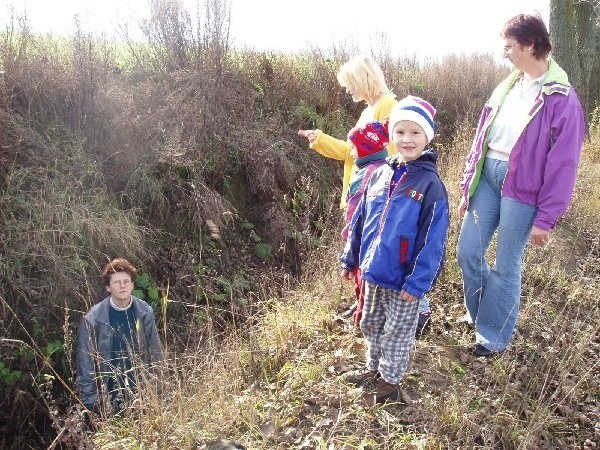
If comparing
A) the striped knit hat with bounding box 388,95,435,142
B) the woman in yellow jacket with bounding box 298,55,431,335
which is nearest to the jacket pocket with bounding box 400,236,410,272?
the striped knit hat with bounding box 388,95,435,142

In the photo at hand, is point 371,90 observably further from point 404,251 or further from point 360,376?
point 360,376

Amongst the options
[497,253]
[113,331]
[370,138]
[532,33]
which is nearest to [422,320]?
[497,253]

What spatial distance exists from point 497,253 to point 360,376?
1.26 metres

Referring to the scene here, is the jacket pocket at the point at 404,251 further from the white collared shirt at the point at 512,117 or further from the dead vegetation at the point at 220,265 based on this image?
the white collared shirt at the point at 512,117

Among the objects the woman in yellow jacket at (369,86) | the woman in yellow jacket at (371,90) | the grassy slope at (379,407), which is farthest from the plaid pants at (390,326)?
the woman in yellow jacket at (369,86)

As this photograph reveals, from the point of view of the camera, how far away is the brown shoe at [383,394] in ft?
10.5

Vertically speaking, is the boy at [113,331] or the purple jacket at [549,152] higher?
the purple jacket at [549,152]

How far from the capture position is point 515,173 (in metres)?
3.35

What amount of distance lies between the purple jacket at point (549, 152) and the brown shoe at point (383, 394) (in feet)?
4.39

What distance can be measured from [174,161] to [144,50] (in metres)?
2.22

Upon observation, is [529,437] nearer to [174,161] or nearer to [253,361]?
[253,361]

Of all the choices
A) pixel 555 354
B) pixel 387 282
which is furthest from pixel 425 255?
pixel 555 354

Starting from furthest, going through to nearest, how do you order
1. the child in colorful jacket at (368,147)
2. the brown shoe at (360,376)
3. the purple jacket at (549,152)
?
the child in colorful jacket at (368,147)
the brown shoe at (360,376)
the purple jacket at (549,152)

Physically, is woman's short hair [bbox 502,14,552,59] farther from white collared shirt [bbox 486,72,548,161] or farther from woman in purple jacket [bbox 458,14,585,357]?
white collared shirt [bbox 486,72,548,161]
